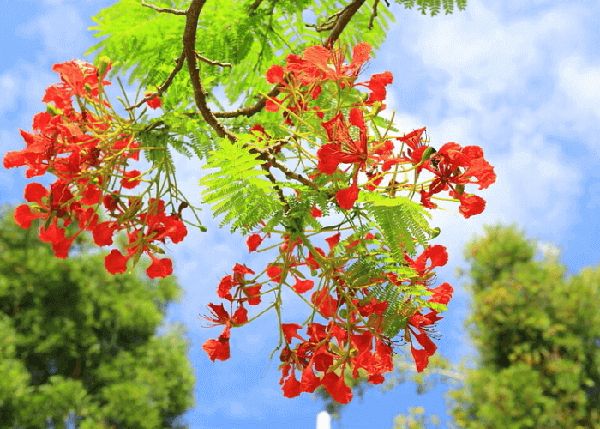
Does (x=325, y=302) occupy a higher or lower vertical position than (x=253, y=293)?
lower

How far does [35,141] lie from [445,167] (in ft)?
3.75

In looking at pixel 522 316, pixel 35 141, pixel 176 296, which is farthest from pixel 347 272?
pixel 176 296

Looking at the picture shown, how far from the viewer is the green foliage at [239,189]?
163 centimetres

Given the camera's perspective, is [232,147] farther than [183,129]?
No

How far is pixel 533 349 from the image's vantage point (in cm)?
1034

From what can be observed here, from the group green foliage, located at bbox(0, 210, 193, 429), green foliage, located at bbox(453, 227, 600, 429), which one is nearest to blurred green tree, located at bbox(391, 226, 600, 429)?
green foliage, located at bbox(453, 227, 600, 429)

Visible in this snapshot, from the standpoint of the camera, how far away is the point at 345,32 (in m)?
2.80

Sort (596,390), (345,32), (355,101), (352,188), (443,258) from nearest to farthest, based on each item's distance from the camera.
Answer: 1. (352,188)
2. (443,258)
3. (355,101)
4. (345,32)
5. (596,390)

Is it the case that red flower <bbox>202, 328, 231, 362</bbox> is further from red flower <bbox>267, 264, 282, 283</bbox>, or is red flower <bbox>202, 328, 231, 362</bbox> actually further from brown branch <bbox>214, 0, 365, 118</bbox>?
brown branch <bbox>214, 0, 365, 118</bbox>

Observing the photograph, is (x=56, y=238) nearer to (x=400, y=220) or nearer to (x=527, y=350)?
(x=400, y=220)

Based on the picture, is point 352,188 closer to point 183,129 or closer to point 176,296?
point 183,129

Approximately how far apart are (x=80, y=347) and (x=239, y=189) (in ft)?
41.1

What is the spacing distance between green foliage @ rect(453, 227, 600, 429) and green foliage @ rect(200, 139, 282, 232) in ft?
28.9

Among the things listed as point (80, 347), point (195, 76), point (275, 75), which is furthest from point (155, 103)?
point (80, 347)
